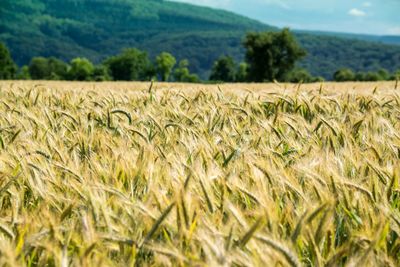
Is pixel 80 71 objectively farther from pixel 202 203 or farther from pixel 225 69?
pixel 202 203

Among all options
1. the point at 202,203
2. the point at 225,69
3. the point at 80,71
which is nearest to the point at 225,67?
the point at 225,69

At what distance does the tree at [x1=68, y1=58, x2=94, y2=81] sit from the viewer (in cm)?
10412

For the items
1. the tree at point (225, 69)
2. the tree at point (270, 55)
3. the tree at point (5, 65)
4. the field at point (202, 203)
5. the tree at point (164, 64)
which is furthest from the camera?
the tree at point (164, 64)

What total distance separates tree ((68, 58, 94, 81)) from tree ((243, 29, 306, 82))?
133 feet

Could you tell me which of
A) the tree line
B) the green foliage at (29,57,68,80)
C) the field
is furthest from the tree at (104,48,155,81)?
the field

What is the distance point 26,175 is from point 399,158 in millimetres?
1728

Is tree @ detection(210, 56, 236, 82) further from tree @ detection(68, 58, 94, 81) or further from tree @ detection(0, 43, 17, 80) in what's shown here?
tree @ detection(0, 43, 17, 80)

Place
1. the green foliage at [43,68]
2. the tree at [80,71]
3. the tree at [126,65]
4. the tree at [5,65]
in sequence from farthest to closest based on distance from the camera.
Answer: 1. the green foliage at [43,68]
2. the tree at [126,65]
3. the tree at [80,71]
4. the tree at [5,65]

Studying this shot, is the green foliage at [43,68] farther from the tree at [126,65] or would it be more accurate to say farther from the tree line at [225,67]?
the tree at [126,65]

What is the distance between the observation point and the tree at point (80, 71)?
10412 centimetres

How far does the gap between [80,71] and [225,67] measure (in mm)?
34121

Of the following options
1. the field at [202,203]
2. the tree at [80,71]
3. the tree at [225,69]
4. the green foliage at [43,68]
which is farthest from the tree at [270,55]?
the field at [202,203]

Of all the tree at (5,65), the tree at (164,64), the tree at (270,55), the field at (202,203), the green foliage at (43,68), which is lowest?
the green foliage at (43,68)

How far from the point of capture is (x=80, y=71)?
345 ft
